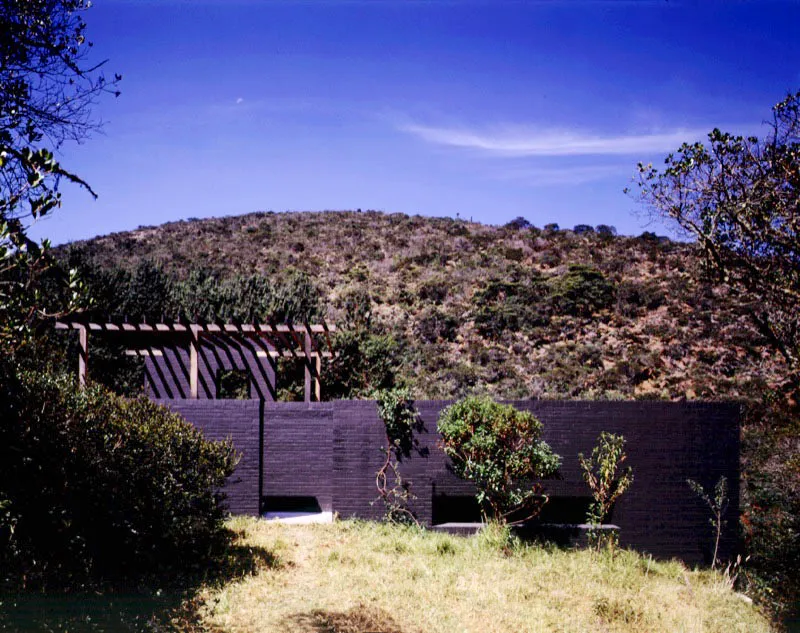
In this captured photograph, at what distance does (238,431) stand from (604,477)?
6.25 meters

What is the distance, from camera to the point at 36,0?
548cm

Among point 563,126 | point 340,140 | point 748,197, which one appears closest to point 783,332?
point 748,197

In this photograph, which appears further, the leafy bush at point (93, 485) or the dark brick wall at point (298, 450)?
the dark brick wall at point (298, 450)

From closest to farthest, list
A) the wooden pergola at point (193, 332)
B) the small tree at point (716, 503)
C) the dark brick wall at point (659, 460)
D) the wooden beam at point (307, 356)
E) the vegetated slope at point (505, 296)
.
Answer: the small tree at point (716, 503) → the dark brick wall at point (659, 460) → the wooden pergola at point (193, 332) → the wooden beam at point (307, 356) → the vegetated slope at point (505, 296)

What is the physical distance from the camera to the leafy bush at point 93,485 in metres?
5.89

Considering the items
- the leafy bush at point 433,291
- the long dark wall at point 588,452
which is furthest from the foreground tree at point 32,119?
the leafy bush at point 433,291

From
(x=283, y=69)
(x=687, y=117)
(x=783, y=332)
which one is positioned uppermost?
(x=283, y=69)

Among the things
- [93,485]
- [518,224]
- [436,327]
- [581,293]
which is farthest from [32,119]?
[518,224]

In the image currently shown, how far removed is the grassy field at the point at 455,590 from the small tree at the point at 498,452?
657 millimetres

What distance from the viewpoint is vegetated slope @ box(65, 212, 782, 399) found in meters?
21.8

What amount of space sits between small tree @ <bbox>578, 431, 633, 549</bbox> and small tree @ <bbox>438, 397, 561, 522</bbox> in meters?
0.68

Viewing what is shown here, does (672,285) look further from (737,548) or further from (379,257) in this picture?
(737,548)

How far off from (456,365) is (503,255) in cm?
1276

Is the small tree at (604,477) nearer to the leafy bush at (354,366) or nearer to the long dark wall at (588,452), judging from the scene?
the long dark wall at (588,452)
